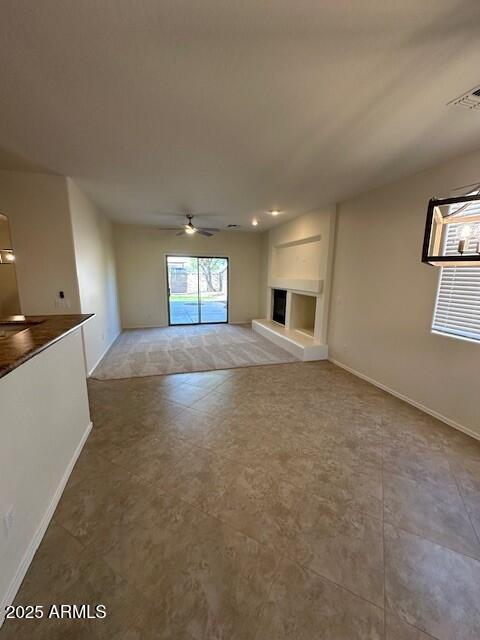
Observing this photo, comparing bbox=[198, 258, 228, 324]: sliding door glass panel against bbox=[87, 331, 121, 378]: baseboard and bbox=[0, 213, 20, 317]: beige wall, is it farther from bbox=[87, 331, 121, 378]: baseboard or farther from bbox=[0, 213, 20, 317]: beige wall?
bbox=[0, 213, 20, 317]: beige wall

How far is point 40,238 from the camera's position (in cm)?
321

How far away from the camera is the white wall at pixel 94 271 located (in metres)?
3.53

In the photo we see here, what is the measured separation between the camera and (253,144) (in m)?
2.34

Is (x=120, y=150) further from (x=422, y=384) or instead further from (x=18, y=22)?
(x=422, y=384)

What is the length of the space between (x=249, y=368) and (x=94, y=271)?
309cm

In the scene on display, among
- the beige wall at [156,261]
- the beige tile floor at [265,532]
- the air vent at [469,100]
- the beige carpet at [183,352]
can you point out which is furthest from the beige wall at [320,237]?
the air vent at [469,100]

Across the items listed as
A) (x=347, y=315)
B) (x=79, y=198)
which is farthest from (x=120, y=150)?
(x=347, y=315)

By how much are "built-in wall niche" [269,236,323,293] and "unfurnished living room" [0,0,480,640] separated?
3.30ft

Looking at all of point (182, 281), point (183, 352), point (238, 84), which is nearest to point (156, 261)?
point (182, 281)

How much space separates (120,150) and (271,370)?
11.1ft

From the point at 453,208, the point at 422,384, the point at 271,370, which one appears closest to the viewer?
the point at 453,208

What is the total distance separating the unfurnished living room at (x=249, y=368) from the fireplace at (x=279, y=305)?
233cm

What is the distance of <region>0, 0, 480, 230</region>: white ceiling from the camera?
1179 millimetres

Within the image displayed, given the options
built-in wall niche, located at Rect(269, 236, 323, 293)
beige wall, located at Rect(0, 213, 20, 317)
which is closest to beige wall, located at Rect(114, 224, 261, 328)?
built-in wall niche, located at Rect(269, 236, 323, 293)
